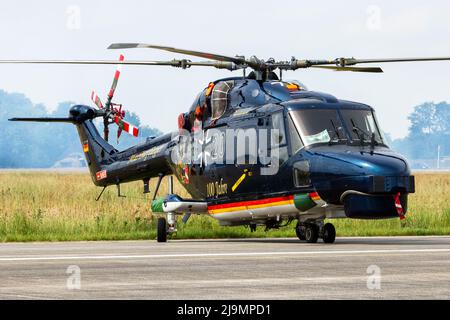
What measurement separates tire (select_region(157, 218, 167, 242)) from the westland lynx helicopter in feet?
0.09

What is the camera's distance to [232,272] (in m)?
15.1

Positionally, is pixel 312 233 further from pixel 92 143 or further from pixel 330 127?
pixel 92 143

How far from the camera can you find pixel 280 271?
596 inches

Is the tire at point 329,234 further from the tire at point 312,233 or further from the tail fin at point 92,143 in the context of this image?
the tail fin at point 92,143

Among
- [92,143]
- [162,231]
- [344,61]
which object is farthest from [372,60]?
[92,143]

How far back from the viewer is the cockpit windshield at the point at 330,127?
2158cm

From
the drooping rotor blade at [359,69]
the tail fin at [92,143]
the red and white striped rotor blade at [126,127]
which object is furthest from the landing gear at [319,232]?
the tail fin at [92,143]

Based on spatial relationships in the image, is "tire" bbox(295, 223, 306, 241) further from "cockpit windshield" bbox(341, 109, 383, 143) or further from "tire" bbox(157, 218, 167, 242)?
"tire" bbox(157, 218, 167, 242)

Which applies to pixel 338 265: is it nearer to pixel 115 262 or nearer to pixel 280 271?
pixel 280 271

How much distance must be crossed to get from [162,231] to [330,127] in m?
5.51

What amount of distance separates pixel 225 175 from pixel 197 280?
10502 millimetres

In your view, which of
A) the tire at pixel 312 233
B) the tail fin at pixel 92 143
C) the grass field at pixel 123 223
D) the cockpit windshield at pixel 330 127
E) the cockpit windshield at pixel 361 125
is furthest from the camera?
the tail fin at pixel 92 143

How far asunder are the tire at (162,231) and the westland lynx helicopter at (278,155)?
0.09 feet

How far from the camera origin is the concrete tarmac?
40.1ft
